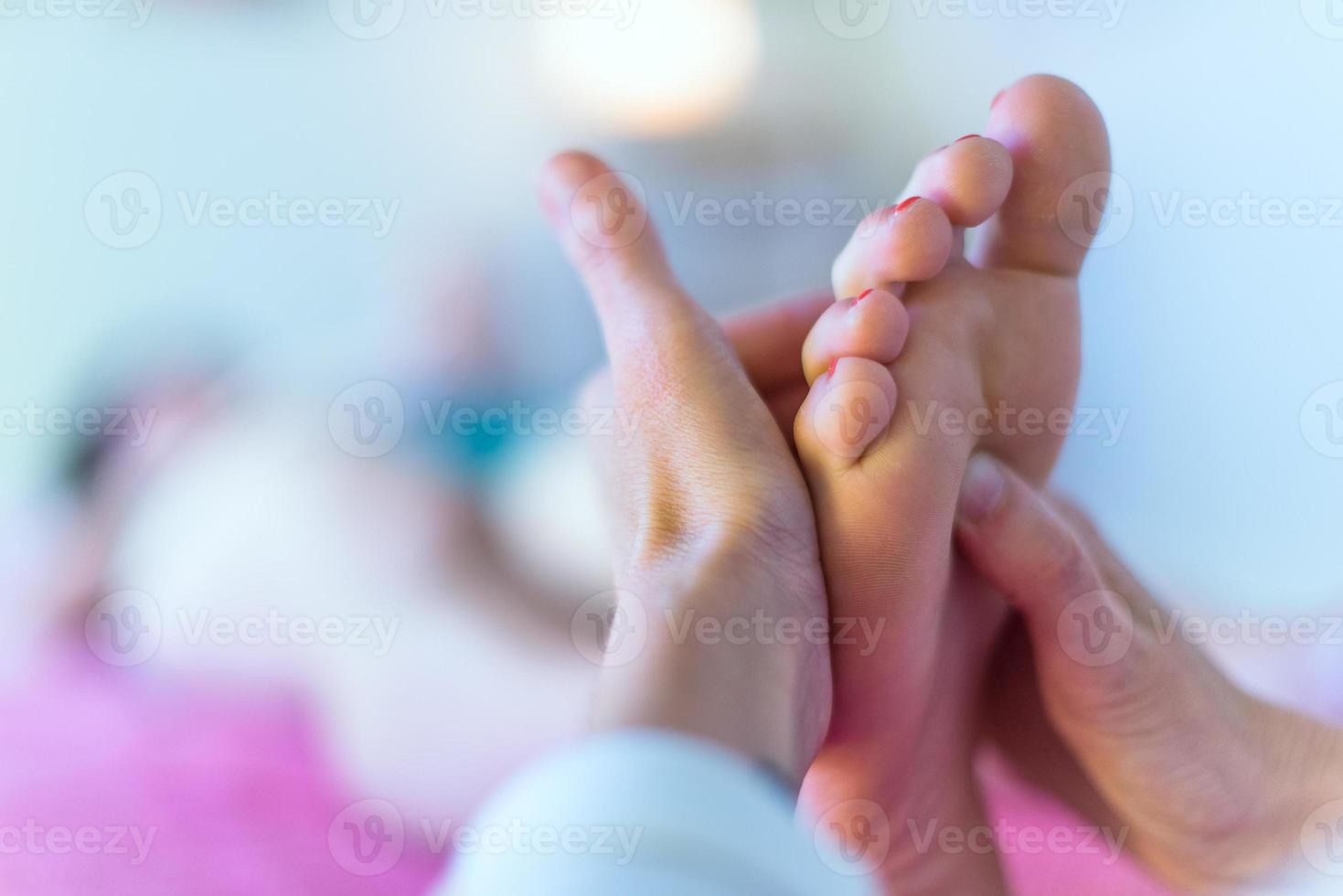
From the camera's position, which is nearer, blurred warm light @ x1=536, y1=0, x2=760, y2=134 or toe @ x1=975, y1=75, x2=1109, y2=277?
toe @ x1=975, y1=75, x2=1109, y2=277

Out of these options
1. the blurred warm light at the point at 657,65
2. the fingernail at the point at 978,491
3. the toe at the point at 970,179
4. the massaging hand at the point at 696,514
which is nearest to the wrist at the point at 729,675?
the massaging hand at the point at 696,514

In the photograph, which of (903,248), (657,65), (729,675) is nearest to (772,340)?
(903,248)

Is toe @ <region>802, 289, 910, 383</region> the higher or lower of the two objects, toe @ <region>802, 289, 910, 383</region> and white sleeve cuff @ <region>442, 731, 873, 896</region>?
the higher

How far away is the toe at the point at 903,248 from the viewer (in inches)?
21.5

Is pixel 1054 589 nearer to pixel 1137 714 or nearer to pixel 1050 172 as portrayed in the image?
pixel 1137 714

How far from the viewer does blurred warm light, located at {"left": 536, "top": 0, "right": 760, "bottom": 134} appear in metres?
1.09

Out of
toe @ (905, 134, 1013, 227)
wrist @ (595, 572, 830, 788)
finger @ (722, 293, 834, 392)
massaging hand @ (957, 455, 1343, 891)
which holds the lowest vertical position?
massaging hand @ (957, 455, 1343, 891)

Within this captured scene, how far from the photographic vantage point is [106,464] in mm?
870

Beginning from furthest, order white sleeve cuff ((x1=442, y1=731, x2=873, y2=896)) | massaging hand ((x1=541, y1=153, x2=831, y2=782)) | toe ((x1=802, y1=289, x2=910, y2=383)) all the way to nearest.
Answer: toe ((x1=802, y1=289, x2=910, y2=383))
massaging hand ((x1=541, y1=153, x2=831, y2=782))
white sleeve cuff ((x1=442, y1=731, x2=873, y2=896))

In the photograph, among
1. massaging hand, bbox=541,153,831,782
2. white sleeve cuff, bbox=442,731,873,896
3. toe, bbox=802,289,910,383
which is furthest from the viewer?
toe, bbox=802,289,910,383

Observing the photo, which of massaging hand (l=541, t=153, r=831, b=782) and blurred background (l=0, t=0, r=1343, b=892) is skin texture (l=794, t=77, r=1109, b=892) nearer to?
massaging hand (l=541, t=153, r=831, b=782)

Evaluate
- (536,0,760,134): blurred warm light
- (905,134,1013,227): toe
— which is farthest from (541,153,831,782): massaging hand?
(536,0,760,134): blurred warm light

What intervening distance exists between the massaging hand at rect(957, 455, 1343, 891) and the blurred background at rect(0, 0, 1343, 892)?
0.22 metres

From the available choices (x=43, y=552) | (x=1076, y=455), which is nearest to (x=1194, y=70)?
(x=1076, y=455)
